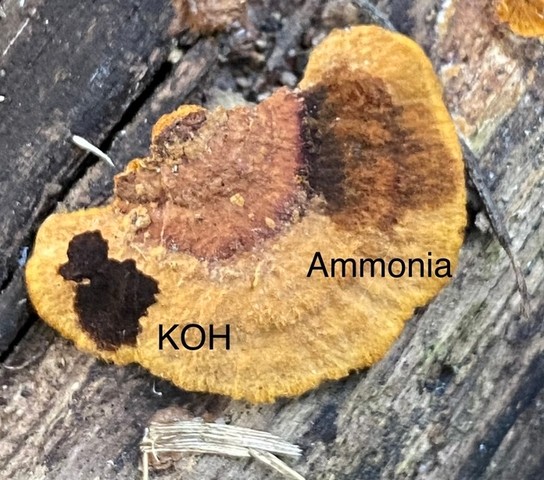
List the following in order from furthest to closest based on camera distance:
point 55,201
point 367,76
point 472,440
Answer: point 472,440, point 55,201, point 367,76

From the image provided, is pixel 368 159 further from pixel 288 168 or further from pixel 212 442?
pixel 212 442

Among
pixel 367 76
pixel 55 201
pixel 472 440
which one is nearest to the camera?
pixel 367 76

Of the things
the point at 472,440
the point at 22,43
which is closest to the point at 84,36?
the point at 22,43

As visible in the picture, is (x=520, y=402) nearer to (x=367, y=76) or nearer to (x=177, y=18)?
(x=367, y=76)

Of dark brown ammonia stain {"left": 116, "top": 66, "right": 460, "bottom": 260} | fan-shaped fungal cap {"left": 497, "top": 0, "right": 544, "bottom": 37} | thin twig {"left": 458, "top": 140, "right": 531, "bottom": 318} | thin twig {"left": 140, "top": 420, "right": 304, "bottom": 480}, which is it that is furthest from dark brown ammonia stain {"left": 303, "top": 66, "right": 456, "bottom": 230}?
thin twig {"left": 140, "top": 420, "right": 304, "bottom": 480}

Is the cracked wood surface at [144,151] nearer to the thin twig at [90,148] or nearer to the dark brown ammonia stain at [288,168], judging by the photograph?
the thin twig at [90,148]

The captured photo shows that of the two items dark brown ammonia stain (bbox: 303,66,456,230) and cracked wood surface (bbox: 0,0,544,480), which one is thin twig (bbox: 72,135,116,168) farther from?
dark brown ammonia stain (bbox: 303,66,456,230)
